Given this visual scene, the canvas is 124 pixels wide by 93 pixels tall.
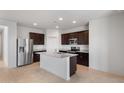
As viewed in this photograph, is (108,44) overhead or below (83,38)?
below

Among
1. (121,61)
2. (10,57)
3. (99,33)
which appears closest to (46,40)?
(10,57)

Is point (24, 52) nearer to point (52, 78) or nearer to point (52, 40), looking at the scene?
point (52, 40)

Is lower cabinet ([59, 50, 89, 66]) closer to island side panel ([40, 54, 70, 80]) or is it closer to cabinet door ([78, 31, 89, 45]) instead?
cabinet door ([78, 31, 89, 45])

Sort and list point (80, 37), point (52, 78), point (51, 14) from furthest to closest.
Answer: point (80, 37)
point (51, 14)
point (52, 78)

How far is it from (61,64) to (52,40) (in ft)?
12.6

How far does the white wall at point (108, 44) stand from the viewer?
3.68 metres

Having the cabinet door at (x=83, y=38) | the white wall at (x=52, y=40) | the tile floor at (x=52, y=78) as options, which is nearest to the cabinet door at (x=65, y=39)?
the white wall at (x=52, y=40)

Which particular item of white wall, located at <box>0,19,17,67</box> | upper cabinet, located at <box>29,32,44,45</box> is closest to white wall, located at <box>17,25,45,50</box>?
upper cabinet, located at <box>29,32,44,45</box>

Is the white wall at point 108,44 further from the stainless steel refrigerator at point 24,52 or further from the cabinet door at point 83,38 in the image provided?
the stainless steel refrigerator at point 24,52

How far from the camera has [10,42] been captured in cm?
462

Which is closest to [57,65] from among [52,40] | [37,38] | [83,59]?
[83,59]
